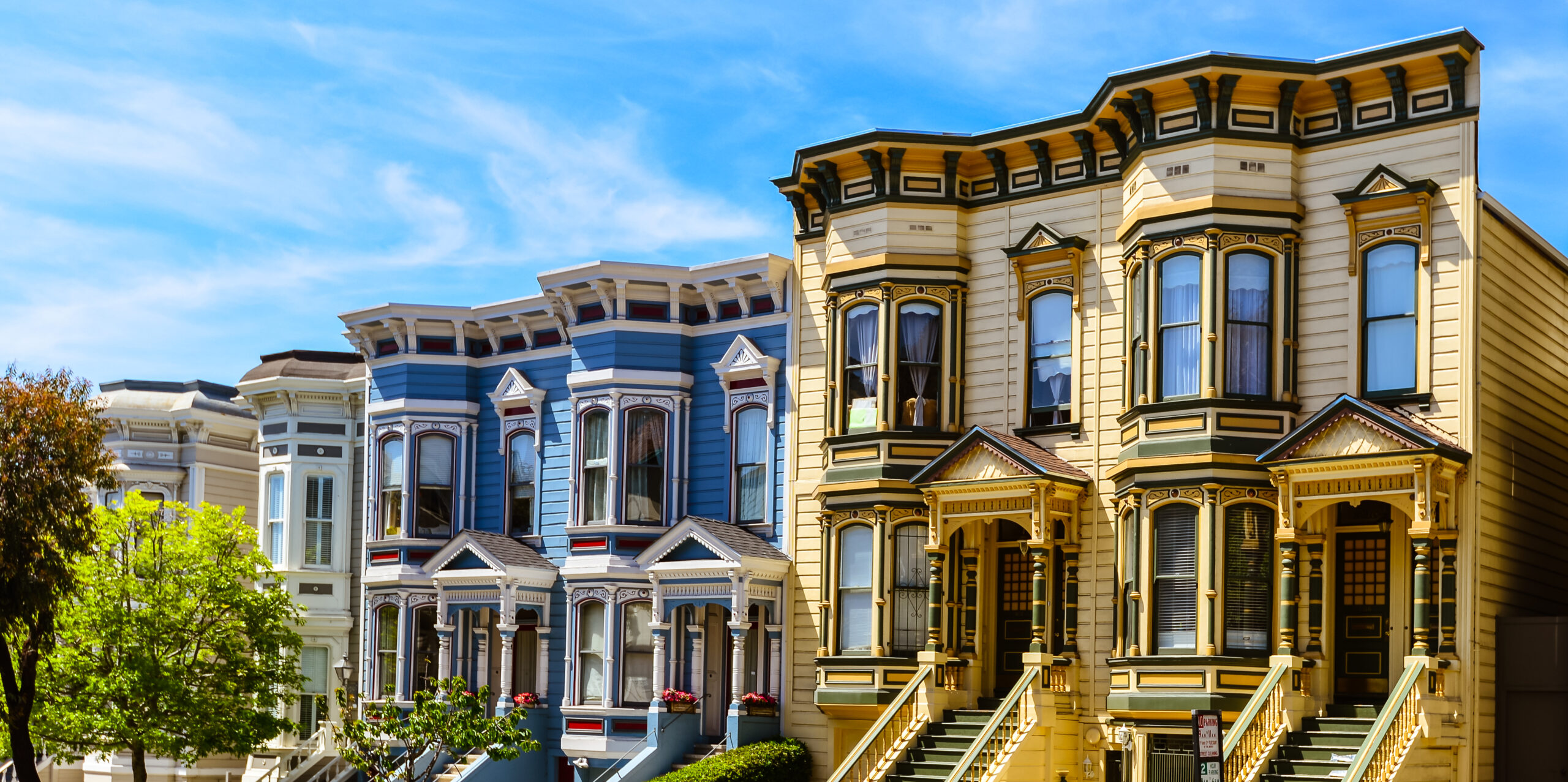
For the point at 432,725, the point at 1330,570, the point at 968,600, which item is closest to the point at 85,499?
the point at 432,725

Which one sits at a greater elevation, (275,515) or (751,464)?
(751,464)

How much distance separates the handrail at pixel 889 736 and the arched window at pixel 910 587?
739 millimetres

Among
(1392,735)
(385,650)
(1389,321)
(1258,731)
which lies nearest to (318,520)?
(385,650)

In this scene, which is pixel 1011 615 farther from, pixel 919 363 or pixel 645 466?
pixel 645 466

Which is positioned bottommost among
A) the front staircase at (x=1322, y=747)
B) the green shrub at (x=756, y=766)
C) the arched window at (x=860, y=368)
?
the green shrub at (x=756, y=766)

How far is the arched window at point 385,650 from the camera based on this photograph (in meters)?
34.3

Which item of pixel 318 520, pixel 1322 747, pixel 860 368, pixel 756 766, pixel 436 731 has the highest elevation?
pixel 860 368

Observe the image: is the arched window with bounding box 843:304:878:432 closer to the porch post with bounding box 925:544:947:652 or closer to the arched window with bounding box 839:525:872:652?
the arched window with bounding box 839:525:872:652

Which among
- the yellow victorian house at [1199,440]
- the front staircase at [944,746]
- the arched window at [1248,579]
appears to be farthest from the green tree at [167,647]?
the arched window at [1248,579]

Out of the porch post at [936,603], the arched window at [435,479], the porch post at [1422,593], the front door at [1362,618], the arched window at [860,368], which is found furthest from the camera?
the arched window at [435,479]

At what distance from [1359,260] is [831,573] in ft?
30.8

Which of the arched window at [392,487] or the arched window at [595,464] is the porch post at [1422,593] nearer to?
the arched window at [595,464]

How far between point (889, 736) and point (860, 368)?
5738mm

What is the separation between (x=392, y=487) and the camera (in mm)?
34562
